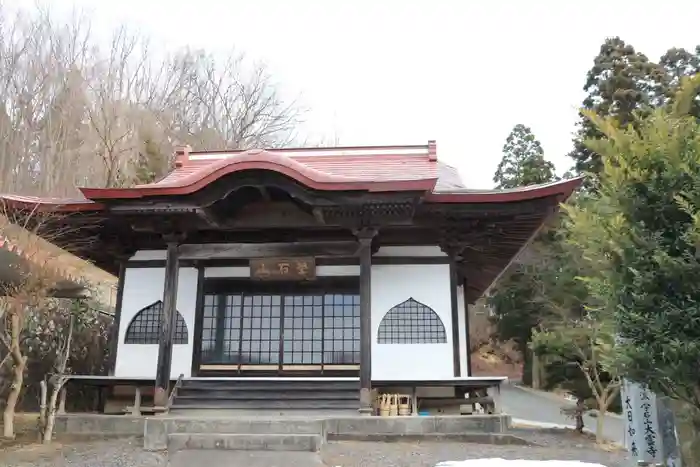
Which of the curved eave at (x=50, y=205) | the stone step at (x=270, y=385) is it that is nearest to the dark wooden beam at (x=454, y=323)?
the stone step at (x=270, y=385)

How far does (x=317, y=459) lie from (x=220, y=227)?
4.65m

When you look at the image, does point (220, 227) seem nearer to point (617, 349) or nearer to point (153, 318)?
point (153, 318)

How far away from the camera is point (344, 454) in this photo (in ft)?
24.2

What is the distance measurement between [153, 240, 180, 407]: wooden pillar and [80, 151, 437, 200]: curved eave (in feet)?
4.22

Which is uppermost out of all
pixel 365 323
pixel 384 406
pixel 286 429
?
pixel 365 323

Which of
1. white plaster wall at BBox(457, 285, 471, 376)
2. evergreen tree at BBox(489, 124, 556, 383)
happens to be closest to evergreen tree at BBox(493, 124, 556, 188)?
evergreen tree at BBox(489, 124, 556, 383)

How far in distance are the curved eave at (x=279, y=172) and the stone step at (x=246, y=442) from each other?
368 centimetres

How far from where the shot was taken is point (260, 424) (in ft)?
26.0

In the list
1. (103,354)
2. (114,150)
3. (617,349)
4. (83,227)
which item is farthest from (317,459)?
(114,150)

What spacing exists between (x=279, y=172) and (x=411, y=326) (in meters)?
3.67

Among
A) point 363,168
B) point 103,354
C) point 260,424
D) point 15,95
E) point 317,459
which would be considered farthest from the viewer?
point 15,95

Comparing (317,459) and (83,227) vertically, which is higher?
(83,227)

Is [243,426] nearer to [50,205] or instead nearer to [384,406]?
[384,406]

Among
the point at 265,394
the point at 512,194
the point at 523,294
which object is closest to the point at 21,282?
the point at 265,394
